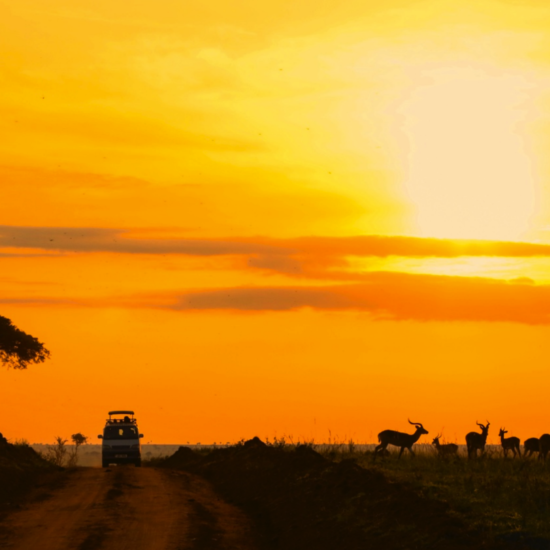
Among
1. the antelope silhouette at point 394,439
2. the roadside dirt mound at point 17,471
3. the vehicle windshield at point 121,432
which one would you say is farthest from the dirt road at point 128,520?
the vehicle windshield at point 121,432

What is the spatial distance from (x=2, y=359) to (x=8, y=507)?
3194cm

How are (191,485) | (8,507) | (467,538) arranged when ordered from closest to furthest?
(467,538) < (8,507) < (191,485)

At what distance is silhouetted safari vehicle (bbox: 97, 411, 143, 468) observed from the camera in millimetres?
47156

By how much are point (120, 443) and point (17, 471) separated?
12.4 meters

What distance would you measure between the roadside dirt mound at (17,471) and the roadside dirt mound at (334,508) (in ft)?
22.8

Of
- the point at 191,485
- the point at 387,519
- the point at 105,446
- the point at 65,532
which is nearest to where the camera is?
the point at 387,519

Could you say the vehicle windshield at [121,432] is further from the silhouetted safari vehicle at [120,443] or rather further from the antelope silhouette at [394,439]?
the antelope silhouette at [394,439]

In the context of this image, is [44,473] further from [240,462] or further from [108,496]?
[108,496]

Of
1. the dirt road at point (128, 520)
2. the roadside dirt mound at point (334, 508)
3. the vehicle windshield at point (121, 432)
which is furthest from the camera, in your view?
the vehicle windshield at point (121, 432)

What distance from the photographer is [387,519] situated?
1938 cm

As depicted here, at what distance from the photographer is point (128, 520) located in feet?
76.1

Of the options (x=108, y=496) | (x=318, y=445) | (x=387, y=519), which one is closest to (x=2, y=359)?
(x=318, y=445)

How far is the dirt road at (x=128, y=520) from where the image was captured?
65.2ft

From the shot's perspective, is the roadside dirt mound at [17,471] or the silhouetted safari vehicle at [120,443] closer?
the roadside dirt mound at [17,471]
